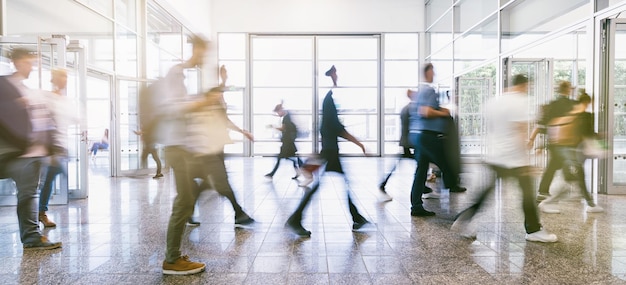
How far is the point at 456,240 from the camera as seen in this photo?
4.23 m

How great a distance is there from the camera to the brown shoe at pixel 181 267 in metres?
3.23

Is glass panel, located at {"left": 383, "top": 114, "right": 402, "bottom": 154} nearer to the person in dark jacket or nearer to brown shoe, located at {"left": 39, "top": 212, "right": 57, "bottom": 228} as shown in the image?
the person in dark jacket

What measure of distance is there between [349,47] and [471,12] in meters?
5.53

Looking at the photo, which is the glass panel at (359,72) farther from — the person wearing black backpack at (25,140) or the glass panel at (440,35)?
the person wearing black backpack at (25,140)

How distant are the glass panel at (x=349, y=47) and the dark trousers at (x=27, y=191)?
45.9ft

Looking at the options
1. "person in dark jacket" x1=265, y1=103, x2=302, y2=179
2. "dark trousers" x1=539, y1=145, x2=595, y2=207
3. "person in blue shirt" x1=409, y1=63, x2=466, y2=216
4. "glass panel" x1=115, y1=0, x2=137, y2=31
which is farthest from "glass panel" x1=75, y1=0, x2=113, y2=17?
"dark trousers" x1=539, y1=145, x2=595, y2=207

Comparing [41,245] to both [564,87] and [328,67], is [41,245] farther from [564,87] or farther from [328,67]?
[328,67]

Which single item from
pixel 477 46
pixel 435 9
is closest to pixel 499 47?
pixel 477 46

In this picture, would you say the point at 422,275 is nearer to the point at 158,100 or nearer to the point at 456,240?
the point at 456,240

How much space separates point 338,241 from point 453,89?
11.0 metres

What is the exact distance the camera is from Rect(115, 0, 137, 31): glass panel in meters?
10.8

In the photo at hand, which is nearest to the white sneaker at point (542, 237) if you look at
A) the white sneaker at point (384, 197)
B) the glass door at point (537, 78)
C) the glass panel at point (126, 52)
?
the white sneaker at point (384, 197)

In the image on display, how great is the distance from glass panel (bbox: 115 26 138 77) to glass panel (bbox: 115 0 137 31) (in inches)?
7.4

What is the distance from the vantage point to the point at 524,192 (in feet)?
12.9
